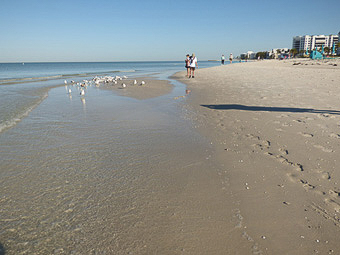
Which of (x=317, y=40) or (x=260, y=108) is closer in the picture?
Answer: (x=260, y=108)

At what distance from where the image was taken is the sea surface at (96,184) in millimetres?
2264

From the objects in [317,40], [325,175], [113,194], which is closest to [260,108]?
[325,175]

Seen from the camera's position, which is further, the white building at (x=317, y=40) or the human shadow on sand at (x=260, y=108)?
the white building at (x=317, y=40)

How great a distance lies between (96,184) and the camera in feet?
10.8

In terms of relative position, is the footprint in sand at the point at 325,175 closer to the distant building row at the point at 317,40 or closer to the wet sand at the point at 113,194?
the wet sand at the point at 113,194

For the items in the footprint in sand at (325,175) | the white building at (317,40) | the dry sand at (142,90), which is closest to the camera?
the footprint in sand at (325,175)

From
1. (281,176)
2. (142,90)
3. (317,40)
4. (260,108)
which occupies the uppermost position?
(317,40)

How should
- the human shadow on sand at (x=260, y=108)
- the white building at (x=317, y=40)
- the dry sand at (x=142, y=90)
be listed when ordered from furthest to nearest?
the white building at (x=317, y=40) → the dry sand at (x=142, y=90) → the human shadow on sand at (x=260, y=108)

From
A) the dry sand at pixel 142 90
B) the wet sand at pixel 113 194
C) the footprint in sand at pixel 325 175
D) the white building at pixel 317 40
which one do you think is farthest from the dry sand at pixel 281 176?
the white building at pixel 317 40

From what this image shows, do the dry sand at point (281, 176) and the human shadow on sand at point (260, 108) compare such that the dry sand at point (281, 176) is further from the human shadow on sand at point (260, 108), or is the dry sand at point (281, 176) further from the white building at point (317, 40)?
the white building at point (317, 40)

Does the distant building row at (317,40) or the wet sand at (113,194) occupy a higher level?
the distant building row at (317,40)

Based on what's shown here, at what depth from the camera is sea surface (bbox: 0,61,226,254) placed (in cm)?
226

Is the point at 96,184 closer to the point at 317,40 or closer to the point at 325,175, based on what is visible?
the point at 325,175

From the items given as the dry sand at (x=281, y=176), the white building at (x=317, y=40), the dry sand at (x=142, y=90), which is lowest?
the dry sand at (x=281, y=176)
